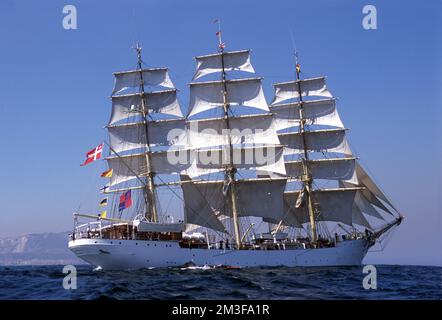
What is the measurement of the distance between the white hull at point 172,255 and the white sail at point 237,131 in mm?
14531

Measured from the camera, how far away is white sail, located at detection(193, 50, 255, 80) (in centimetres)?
6612

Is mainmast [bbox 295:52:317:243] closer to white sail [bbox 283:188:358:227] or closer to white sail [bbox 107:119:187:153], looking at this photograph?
white sail [bbox 283:188:358:227]

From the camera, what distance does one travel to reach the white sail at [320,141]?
231 feet

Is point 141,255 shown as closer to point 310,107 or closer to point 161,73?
point 161,73

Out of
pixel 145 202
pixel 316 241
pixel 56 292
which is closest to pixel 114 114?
pixel 145 202

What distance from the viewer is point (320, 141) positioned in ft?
233

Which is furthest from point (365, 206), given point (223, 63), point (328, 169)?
point (223, 63)

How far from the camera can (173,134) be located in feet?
204

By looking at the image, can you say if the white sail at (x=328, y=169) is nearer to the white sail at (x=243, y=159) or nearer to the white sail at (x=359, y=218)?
the white sail at (x=359, y=218)

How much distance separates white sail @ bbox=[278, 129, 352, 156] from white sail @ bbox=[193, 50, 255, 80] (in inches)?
485

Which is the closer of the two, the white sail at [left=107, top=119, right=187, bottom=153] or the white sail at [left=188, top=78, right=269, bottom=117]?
the white sail at [left=107, top=119, right=187, bottom=153]

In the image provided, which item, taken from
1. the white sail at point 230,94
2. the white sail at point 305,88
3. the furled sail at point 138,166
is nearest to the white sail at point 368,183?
the white sail at point 305,88

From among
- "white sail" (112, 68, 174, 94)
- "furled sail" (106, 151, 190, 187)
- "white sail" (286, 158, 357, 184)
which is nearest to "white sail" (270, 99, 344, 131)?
"white sail" (286, 158, 357, 184)
